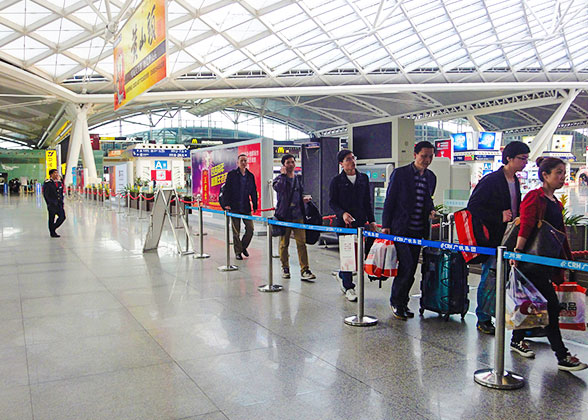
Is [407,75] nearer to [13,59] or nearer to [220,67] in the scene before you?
[220,67]

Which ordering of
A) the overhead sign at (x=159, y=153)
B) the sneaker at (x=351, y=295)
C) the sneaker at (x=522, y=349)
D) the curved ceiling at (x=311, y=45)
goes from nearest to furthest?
the sneaker at (x=522, y=349) < the sneaker at (x=351, y=295) < the curved ceiling at (x=311, y=45) < the overhead sign at (x=159, y=153)

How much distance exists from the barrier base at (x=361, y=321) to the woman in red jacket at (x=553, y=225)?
1.44 metres

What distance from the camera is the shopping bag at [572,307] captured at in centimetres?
375

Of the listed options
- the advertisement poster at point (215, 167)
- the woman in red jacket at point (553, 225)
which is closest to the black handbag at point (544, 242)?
the woman in red jacket at point (553, 225)

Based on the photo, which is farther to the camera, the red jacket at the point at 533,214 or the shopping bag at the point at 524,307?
the red jacket at the point at 533,214

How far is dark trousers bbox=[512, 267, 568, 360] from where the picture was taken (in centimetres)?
376

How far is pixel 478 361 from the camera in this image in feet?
13.1

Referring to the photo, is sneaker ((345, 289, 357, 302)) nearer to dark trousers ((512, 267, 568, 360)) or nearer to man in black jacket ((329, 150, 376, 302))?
man in black jacket ((329, 150, 376, 302))

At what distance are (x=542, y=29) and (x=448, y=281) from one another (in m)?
36.8

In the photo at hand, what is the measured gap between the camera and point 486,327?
4691 millimetres

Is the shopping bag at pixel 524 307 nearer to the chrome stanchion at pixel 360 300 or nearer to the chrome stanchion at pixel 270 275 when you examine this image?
the chrome stanchion at pixel 360 300

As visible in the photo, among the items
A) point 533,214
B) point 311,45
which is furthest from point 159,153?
point 533,214

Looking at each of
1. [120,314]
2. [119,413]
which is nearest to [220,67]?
[120,314]

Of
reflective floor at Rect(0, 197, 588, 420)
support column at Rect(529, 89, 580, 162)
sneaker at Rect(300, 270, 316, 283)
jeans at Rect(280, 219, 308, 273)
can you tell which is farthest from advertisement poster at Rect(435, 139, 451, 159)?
reflective floor at Rect(0, 197, 588, 420)
